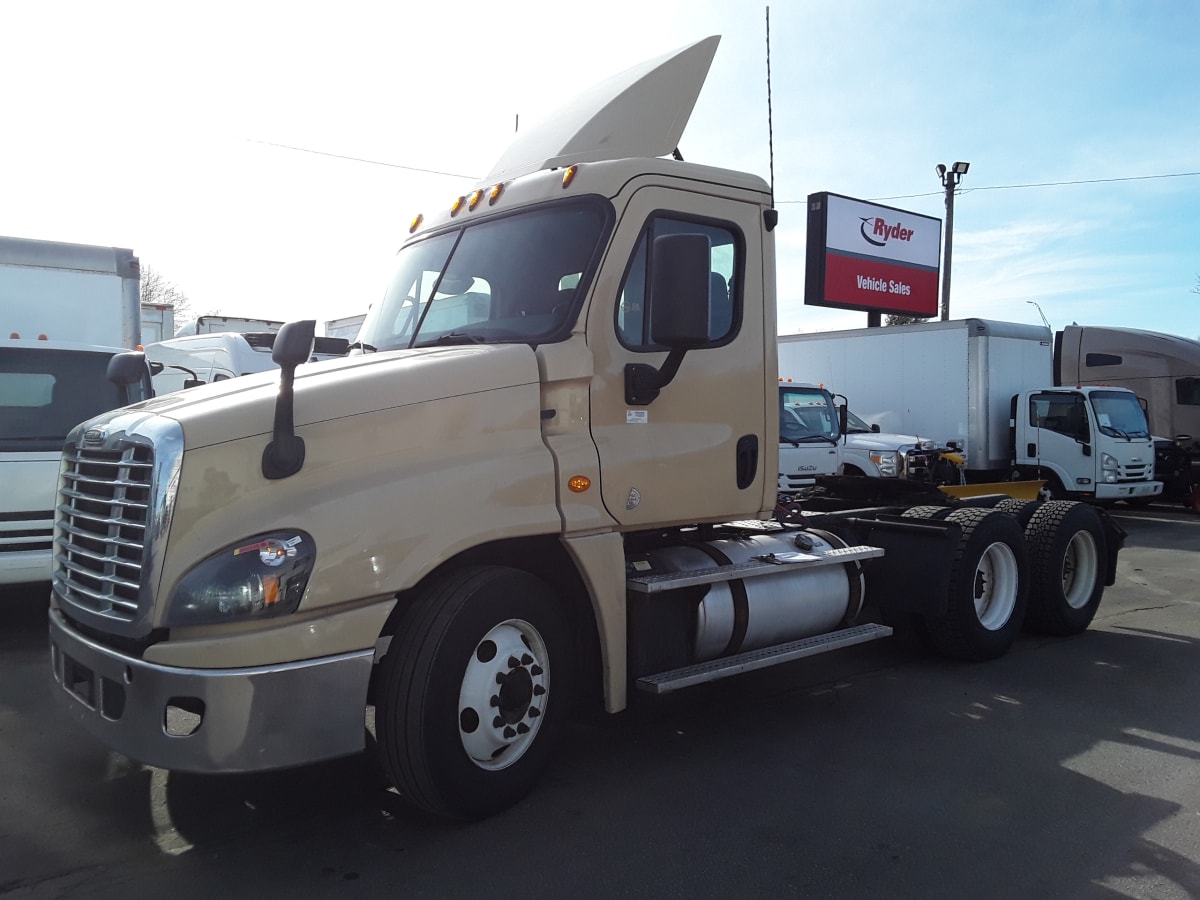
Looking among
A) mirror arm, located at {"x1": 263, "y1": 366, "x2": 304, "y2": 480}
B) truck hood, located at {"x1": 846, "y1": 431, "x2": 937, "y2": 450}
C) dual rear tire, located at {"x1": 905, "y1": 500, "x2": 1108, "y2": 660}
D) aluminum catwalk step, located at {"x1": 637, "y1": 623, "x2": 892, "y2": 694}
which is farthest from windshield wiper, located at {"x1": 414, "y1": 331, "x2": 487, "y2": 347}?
truck hood, located at {"x1": 846, "y1": 431, "x2": 937, "y2": 450}

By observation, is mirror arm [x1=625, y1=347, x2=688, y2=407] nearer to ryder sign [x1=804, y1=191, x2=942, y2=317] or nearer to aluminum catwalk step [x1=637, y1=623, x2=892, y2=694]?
aluminum catwalk step [x1=637, y1=623, x2=892, y2=694]

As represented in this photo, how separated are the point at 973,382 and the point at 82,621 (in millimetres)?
15116

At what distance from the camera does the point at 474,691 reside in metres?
3.82

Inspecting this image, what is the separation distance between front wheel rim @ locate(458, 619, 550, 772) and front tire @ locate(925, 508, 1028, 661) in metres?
3.41

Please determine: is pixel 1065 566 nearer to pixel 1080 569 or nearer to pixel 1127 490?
pixel 1080 569

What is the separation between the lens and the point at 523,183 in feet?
15.8

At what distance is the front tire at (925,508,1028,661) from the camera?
20.9ft

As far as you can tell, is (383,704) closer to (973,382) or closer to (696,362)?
(696,362)

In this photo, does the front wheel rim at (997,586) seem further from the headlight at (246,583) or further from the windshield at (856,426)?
the windshield at (856,426)

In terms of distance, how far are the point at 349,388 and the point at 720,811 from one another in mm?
2410

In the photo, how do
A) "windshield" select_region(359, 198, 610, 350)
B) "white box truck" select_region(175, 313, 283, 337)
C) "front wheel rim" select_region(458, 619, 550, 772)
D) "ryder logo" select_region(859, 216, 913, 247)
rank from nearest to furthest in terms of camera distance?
"front wheel rim" select_region(458, 619, 550, 772) → "windshield" select_region(359, 198, 610, 350) → "white box truck" select_region(175, 313, 283, 337) → "ryder logo" select_region(859, 216, 913, 247)

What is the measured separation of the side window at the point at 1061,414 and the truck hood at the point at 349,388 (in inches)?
564

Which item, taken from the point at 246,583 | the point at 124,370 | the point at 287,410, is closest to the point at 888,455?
the point at 124,370

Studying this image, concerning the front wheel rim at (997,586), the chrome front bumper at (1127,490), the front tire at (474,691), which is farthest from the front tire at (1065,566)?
the chrome front bumper at (1127,490)
